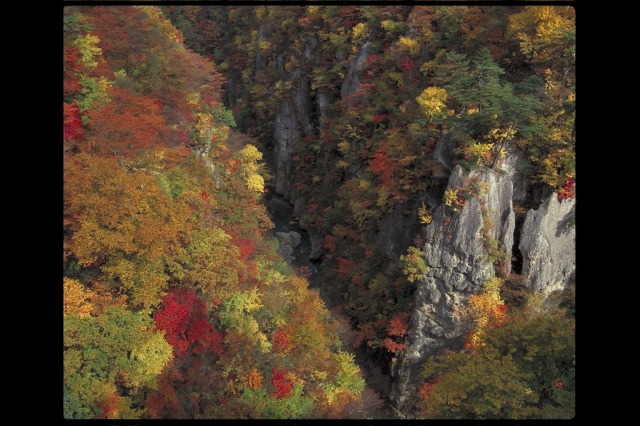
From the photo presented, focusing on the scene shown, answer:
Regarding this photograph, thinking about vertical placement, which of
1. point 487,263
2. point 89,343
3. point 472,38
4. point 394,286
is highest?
point 472,38

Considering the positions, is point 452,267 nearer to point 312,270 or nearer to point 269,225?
point 269,225

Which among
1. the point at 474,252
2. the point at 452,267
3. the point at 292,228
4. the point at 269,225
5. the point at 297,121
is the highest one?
the point at 474,252

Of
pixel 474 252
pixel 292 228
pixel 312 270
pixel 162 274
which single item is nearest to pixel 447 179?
pixel 474 252

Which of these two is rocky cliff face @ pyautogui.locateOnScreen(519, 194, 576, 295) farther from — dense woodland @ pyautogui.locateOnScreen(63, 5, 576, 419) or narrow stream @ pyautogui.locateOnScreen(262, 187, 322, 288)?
narrow stream @ pyautogui.locateOnScreen(262, 187, 322, 288)

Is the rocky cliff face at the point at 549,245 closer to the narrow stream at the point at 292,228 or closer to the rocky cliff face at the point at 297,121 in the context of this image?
the narrow stream at the point at 292,228

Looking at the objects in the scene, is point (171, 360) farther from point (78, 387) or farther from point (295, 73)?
point (295, 73)

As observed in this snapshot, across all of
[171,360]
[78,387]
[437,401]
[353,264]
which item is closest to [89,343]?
[78,387]
